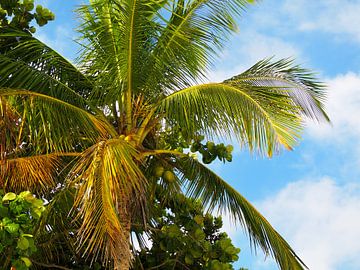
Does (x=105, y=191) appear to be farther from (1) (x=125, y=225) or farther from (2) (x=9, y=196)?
(1) (x=125, y=225)

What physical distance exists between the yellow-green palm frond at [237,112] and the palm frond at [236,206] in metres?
1.07

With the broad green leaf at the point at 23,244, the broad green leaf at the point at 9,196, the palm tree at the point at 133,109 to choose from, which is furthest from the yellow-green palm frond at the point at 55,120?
the broad green leaf at the point at 23,244

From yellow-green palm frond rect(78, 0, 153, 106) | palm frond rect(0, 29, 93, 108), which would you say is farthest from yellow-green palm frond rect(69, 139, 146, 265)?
palm frond rect(0, 29, 93, 108)

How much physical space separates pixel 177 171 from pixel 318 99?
6.99 ft

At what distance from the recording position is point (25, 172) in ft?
26.7

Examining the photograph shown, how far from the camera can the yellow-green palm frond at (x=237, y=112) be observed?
7703mm

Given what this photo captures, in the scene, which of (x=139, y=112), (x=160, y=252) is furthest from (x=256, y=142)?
(x=160, y=252)

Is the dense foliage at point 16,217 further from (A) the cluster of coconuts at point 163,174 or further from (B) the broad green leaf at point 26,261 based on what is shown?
(A) the cluster of coconuts at point 163,174

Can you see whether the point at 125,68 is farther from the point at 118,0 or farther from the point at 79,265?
the point at 79,265

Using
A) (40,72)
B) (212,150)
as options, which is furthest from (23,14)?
(212,150)

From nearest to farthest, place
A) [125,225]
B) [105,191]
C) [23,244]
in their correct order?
[23,244]
[105,191]
[125,225]

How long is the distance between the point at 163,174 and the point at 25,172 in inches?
68.9

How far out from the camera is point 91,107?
8.80 m

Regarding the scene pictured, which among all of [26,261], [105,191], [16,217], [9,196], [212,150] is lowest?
[26,261]
